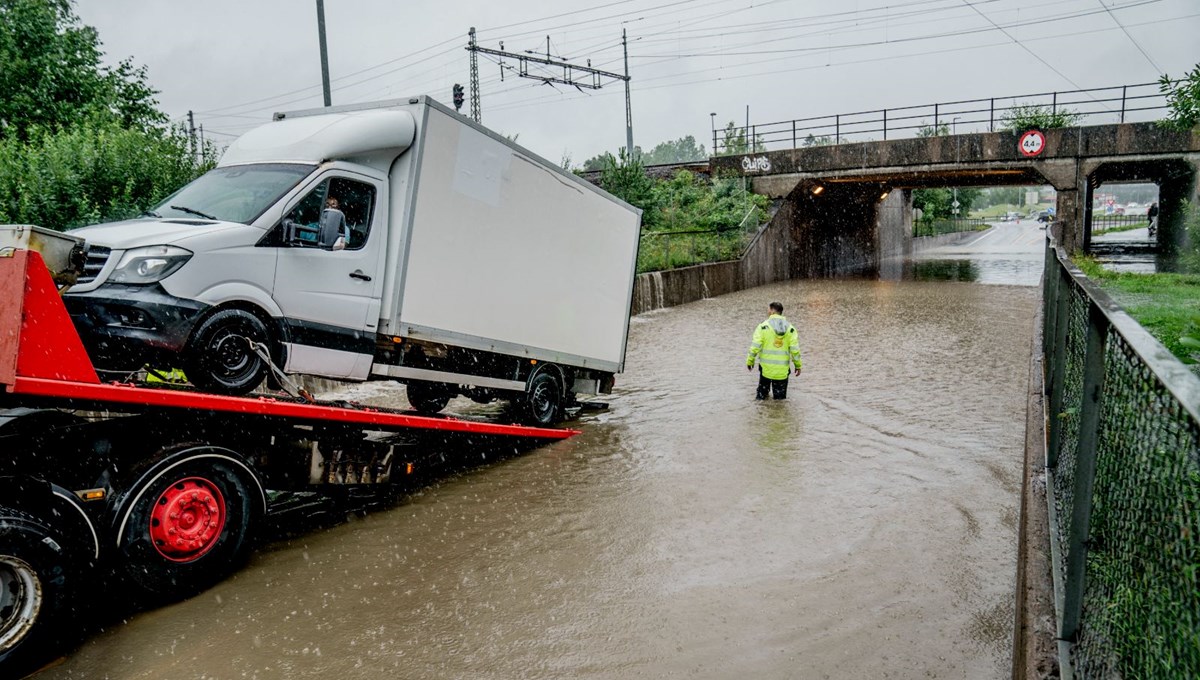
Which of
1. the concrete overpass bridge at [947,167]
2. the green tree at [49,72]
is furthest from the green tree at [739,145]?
the green tree at [49,72]

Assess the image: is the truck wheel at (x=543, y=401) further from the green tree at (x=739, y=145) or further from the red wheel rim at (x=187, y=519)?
the green tree at (x=739, y=145)

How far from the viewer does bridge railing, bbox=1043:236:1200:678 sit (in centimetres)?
192

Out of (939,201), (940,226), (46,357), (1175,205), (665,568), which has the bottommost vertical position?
(665,568)

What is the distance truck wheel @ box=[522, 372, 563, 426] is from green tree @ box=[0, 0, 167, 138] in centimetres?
1498

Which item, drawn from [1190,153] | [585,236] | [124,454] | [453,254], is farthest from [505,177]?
[1190,153]

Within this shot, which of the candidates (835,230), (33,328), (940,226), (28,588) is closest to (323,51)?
(33,328)

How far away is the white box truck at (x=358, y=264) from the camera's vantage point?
6141mm

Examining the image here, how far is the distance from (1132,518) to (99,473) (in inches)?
225

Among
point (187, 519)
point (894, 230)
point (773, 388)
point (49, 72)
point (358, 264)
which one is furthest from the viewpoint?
point (894, 230)

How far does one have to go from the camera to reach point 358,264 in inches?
298

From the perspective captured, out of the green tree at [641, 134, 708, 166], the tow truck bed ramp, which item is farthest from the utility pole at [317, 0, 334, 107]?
the green tree at [641, 134, 708, 166]

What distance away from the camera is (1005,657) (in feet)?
15.3

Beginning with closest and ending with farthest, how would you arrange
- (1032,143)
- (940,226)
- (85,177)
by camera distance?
(85,177)
(1032,143)
(940,226)

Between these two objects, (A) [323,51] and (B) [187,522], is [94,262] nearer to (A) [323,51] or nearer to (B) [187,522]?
(B) [187,522]
